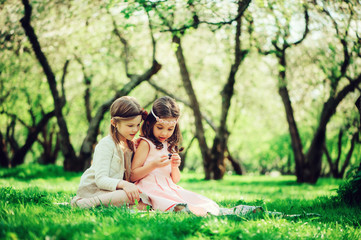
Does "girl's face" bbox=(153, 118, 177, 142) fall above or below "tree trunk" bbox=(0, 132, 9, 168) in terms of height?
above

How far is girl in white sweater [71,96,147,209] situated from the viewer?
3.69 meters

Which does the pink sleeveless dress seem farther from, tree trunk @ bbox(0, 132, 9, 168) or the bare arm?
tree trunk @ bbox(0, 132, 9, 168)

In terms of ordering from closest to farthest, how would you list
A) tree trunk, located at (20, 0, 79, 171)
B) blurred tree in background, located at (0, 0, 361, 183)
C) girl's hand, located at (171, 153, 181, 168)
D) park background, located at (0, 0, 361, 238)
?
girl's hand, located at (171, 153, 181, 168)
park background, located at (0, 0, 361, 238)
blurred tree in background, located at (0, 0, 361, 183)
tree trunk, located at (20, 0, 79, 171)

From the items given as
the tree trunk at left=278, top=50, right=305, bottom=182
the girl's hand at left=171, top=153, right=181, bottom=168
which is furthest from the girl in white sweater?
the tree trunk at left=278, top=50, right=305, bottom=182

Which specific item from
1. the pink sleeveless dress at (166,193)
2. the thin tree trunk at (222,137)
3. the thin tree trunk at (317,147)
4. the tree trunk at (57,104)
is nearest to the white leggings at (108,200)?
the pink sleeveless dress at (166,193)

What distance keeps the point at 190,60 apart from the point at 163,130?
1375 centimetres

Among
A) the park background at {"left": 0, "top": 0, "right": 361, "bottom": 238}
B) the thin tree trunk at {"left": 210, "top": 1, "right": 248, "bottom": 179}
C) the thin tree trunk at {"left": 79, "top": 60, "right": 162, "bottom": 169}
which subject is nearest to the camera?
the park background at {"left": 0, "top": 0, "right": 361, "bottom": 238}

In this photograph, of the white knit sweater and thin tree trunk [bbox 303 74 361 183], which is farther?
thin tree trunk [bbox 303 74 361 183]

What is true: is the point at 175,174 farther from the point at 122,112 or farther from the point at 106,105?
the point at 106,105

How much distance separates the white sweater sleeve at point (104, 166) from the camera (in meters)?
3.71

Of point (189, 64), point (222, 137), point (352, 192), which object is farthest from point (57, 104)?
point (352, 192)

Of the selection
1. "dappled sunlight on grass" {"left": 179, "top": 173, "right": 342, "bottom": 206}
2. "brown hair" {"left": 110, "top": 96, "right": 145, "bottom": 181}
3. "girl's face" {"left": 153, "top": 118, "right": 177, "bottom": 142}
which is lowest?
"dappled sunlight on grass" {"left": 179, "top": 173, "right": 342, "bottom": 206}

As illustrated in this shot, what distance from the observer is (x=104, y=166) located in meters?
3.79

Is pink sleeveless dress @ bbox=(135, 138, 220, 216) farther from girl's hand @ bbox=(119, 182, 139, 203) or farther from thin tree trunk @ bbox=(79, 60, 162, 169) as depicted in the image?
thin tree trunk @ bbox=(79, 60, 162, 169)
